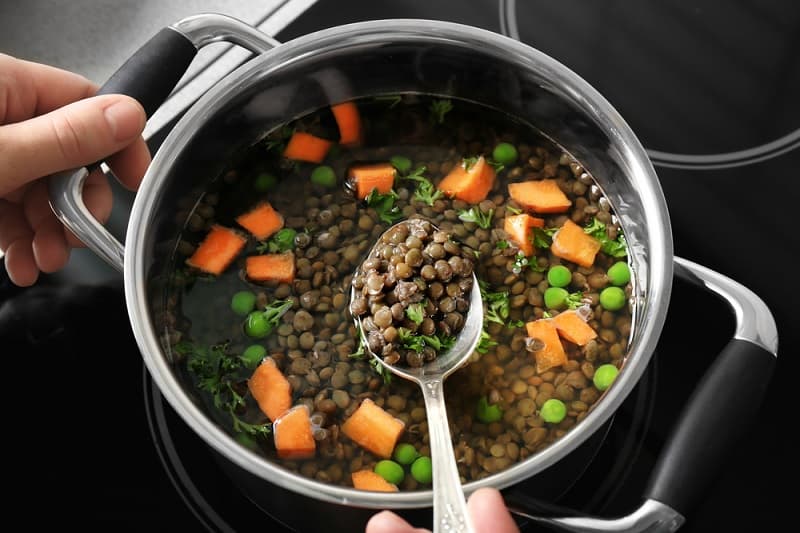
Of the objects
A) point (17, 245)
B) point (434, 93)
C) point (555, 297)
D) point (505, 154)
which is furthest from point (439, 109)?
point (17, 245)

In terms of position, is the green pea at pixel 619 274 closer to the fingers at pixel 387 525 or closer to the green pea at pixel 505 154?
the green pea at pixel 505 154

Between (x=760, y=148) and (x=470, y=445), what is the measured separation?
718mm

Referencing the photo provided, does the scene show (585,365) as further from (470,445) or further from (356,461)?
(356,461)

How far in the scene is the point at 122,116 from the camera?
1086 millimetres

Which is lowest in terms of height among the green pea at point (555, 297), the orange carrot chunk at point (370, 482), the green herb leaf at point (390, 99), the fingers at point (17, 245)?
the fingers at point (17, 245)

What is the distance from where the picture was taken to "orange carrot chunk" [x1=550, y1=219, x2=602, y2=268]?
3.92 ft

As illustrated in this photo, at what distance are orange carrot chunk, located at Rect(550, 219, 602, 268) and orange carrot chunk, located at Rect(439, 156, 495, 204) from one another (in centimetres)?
13

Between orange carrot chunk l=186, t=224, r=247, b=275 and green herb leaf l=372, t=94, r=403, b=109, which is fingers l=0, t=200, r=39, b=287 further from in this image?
green herb leaf l=372, t=94, r=403, b=109

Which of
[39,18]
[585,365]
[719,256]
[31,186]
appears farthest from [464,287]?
[39,18]

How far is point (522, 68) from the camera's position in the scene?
46.5 inches

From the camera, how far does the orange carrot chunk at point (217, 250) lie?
1.20 m

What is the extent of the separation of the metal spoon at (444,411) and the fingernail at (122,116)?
14.5 inches

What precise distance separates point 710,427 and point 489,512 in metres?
0.29

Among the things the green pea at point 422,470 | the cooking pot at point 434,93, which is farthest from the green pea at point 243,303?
the green pea at point 422,470
